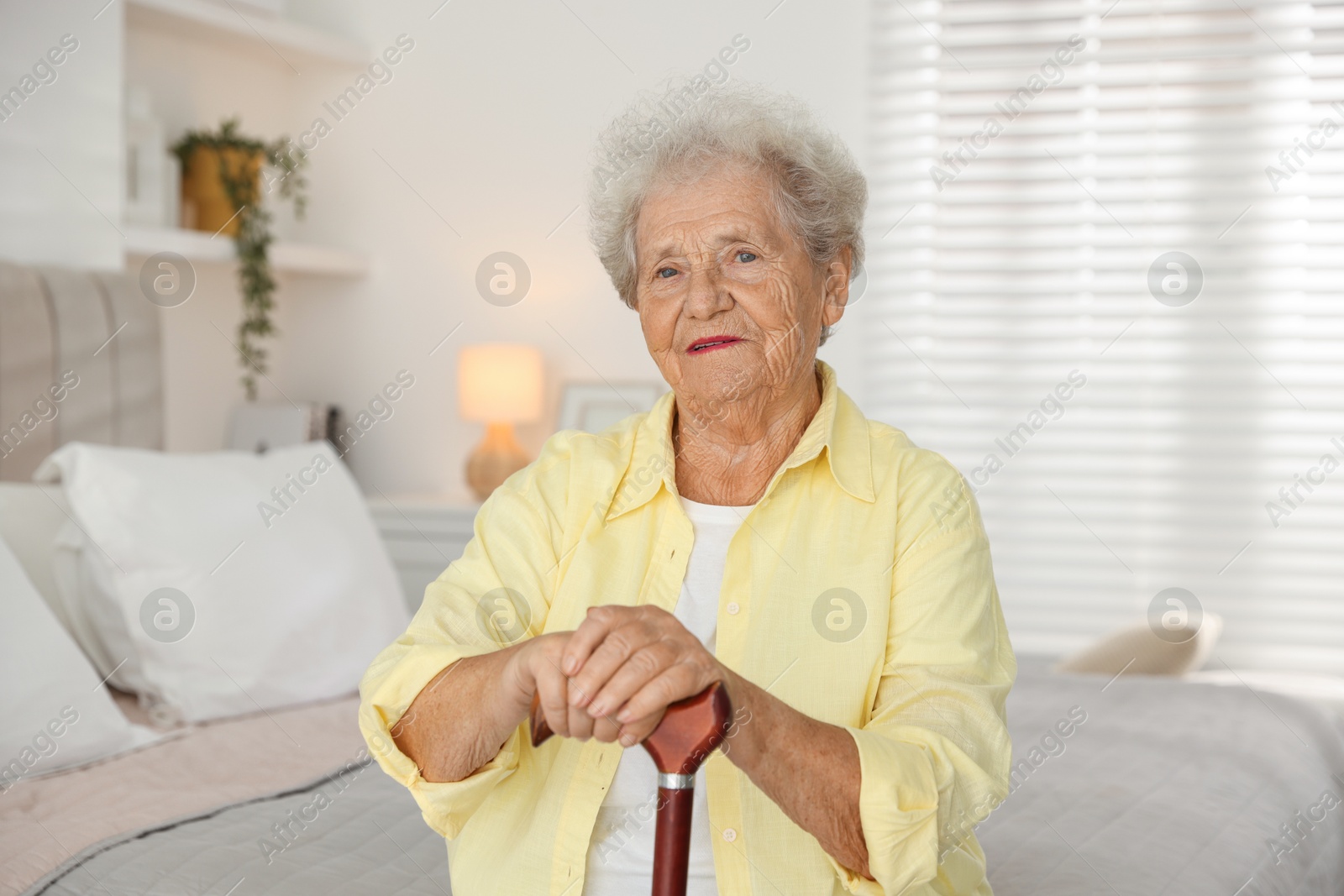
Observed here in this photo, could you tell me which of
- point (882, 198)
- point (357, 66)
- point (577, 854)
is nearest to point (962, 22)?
point (882, 198)

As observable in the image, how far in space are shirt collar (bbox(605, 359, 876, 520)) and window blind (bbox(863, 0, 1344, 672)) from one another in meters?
2.22

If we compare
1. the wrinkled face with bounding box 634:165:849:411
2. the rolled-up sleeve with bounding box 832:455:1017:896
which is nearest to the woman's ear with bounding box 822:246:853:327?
the wrinkled face with bounding box 634:165:849:411

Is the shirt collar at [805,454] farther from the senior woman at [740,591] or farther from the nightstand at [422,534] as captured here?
the nightstand at [422,534]

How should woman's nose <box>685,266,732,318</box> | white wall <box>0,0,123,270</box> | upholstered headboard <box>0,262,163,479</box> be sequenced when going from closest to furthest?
woman's nose <box>685,266,732,318</box> → upholstered headboard <box>0,262,163,479</box> → white wall <box>0,0,123,270</box>

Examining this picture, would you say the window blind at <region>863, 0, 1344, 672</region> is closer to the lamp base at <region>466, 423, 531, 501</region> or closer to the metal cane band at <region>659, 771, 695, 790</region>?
the lamp base at <region>466, 423, 531, 501</region>

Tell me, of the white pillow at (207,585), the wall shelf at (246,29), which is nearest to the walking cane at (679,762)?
the white pillow at (207,585)

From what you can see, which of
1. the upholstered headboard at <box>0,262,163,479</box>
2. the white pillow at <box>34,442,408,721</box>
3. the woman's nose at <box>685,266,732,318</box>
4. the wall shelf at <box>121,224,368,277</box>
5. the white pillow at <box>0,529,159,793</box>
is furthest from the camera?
the wall shelf at <box>121,224,368,277</box>

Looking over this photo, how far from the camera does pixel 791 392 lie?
1.51m

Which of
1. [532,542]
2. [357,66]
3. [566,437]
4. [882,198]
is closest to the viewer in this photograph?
[532,542]

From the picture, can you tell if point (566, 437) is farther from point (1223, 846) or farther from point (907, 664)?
point (1223, 846)

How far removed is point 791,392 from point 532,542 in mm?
351

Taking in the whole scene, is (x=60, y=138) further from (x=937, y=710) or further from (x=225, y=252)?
(x=937, y=710)

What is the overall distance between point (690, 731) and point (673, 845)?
0.28ft

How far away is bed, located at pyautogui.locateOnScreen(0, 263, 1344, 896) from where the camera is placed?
158 cm
